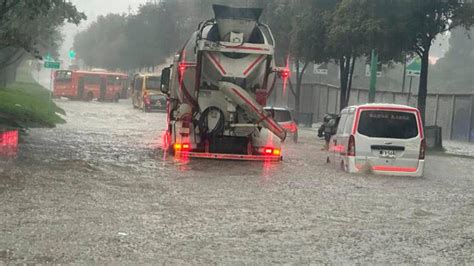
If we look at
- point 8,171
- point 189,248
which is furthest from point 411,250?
point 8,171

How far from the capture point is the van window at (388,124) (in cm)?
1374

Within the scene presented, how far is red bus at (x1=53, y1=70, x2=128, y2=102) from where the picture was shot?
5919cm

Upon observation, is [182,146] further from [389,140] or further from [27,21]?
[27,21]

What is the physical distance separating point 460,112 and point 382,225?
84.0 ft

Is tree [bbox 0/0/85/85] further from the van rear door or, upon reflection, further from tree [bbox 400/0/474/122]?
tree [bbox 400/0/474/122]

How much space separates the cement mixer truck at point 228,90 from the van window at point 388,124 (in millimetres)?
2426

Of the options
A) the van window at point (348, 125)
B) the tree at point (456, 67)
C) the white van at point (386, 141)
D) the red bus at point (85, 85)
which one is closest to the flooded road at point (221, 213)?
the white van at point (386, 141)

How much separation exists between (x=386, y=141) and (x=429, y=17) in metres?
10.3

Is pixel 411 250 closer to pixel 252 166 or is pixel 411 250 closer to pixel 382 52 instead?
pixel 252 166

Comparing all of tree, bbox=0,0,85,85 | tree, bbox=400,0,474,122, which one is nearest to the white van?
tree, bbox=400,0,474,122

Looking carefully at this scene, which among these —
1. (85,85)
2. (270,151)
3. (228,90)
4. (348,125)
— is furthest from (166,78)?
(85,85)

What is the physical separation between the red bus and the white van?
48.1 meters

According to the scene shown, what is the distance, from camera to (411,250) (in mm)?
7168

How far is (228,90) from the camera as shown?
602 inches
